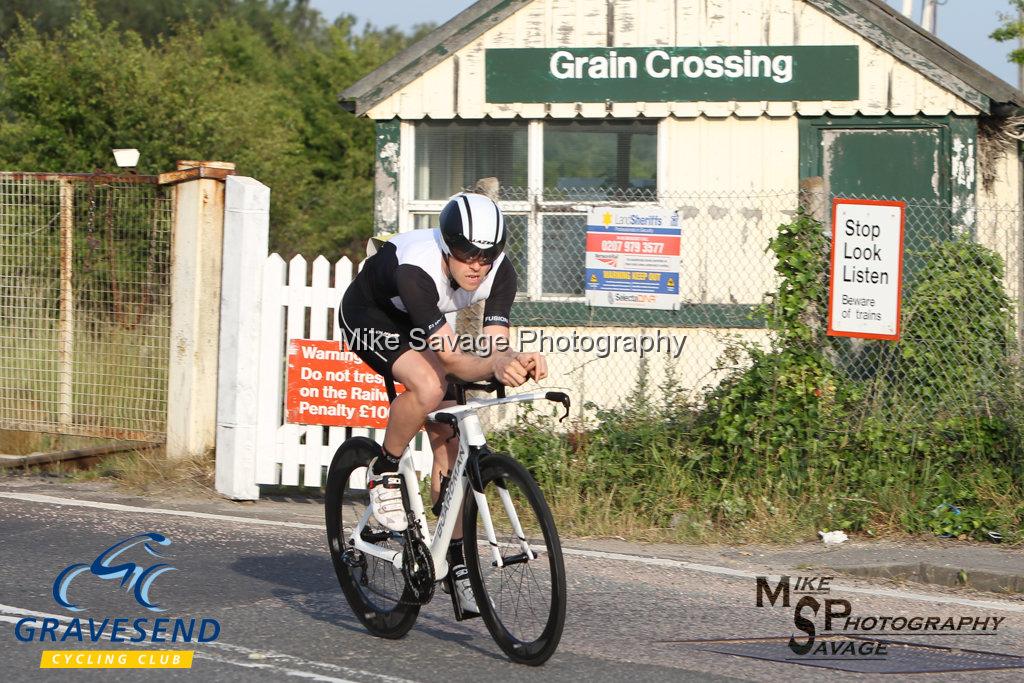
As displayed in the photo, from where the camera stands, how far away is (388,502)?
17.9 ft

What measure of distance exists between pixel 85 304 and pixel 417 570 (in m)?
5.96

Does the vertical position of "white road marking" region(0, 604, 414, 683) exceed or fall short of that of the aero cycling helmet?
it falls short

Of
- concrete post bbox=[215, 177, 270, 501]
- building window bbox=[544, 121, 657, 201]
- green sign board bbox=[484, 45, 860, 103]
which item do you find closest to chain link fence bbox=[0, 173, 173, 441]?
concrete post bbox=[215, 177, 270, 501]

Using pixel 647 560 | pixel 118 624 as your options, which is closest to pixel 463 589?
pixel 118 624

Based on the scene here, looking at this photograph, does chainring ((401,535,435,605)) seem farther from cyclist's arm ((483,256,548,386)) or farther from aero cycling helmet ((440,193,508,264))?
aero cycling helmet ((440,193,508,264))

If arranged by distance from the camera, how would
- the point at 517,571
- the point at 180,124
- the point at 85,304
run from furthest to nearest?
the point at 180,124
the point at 85,304
the point at 517,571

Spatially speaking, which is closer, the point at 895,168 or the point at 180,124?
the point at 895,168

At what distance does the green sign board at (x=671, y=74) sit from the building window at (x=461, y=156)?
402mm

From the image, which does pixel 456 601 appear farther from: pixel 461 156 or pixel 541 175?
pixel 461 156

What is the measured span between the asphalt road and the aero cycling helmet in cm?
166

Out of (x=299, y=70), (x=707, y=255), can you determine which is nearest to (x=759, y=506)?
(x=707, y=255)

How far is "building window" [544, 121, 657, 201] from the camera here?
38.3 ft

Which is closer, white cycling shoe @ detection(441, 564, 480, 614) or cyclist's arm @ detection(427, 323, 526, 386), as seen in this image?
cyclist's arm @ detection(427, 323, 526, 386)

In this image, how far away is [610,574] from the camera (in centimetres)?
693
